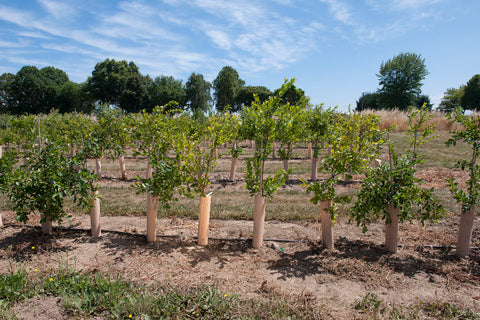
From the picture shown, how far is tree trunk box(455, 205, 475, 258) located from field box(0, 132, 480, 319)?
14 centimetres

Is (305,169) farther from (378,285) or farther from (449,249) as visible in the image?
(378,285)

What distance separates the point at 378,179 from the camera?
13.4 ft

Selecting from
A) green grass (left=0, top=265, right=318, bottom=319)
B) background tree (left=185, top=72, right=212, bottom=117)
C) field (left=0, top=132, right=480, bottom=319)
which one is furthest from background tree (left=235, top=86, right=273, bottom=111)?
green grass (left=0, top=265, right=318, bottom=319)

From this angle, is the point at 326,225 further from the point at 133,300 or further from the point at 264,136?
the point at 133,300

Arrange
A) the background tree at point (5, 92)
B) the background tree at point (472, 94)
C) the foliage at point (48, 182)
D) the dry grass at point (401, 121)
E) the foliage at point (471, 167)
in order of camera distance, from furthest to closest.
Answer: the background tree at point (5, 92) < the background tree at point (472, 94) < the dry grass at point (401, 121) < the foliage at point (48, 182) < the foliage at point (471, 167)

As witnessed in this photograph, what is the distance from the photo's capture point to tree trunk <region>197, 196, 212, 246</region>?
4.29 meters

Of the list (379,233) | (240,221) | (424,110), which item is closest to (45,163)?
(240,221)

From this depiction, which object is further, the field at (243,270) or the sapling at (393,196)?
the sapling at (393,196)

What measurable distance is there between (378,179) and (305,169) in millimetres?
8017

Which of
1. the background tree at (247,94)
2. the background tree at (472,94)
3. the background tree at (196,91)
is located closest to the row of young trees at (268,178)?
the background tree at (196,91)

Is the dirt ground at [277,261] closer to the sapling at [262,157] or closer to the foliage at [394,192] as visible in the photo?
the sapling at [262,157]

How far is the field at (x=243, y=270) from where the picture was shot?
285 cm

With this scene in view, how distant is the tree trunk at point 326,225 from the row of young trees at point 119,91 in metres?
42.2

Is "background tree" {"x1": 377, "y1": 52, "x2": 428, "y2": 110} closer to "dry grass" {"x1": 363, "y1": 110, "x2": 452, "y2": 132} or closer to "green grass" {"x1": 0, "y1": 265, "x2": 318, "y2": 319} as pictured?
"dry grass" {"x1": 363, "y1": 110, "x2": 452, "y2": 132}
